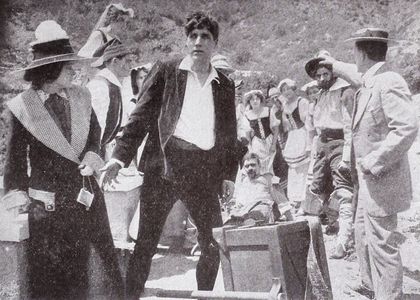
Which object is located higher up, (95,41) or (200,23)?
(95,41)

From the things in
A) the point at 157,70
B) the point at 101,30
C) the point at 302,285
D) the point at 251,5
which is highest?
the point at 251,5

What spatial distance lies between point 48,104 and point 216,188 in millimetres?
783

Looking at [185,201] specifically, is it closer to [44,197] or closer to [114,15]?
[44,197]

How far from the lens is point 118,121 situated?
2.92 metres

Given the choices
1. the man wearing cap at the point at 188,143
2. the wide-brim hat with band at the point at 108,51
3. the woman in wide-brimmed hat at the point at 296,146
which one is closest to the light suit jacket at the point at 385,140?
the man wearing cap at the point at 188,143

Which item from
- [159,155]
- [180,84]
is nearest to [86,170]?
[159,155]

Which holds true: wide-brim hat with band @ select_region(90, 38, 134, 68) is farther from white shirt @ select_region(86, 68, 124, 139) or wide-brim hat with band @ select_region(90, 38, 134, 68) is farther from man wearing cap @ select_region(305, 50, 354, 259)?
man wearing cap @ select_region(305, 50, 354, 259)

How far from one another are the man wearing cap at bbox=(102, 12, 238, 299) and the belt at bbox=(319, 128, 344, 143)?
1.66 meters

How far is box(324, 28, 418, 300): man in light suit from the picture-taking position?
2088 mm

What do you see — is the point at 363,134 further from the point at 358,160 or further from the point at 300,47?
the point at 300,47

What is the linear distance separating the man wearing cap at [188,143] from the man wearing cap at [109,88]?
30.4 inches

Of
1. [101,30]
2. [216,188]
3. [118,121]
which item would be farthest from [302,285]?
[101,30]

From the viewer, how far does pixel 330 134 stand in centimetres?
365

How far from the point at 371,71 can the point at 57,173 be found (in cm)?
149
